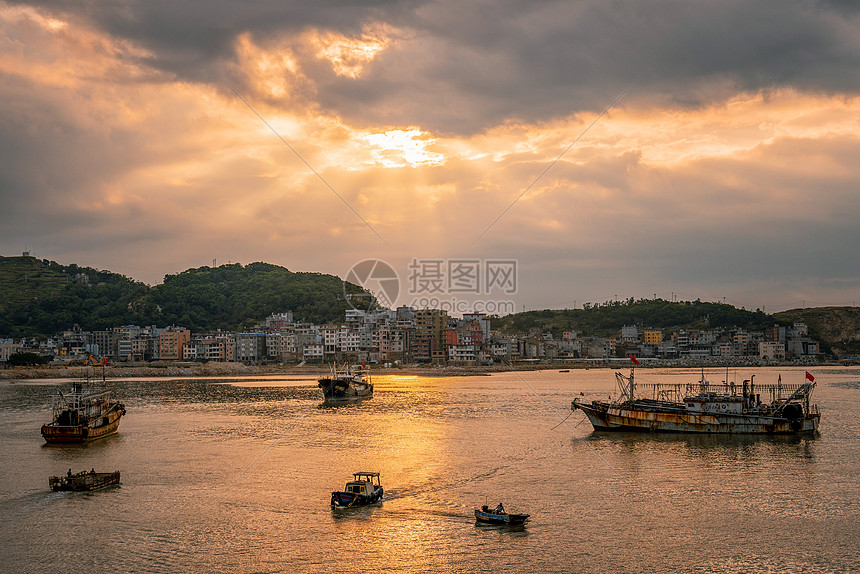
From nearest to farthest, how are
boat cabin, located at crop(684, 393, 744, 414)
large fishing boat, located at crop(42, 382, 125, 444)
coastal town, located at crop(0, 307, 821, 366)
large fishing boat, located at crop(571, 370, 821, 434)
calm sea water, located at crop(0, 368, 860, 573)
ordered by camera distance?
calm sea water, located at crop(0, 368, 860, 573) → large fishing boat, located at crop(42, 382, 125, 444) → large fishing boat, located at crop(571, 370, 821, 434) → boat cabin, located at crop(684, 393, 744, 414) → coastal town, located at crop(0, 307, 821, 366)

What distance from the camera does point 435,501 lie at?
27.2 metres

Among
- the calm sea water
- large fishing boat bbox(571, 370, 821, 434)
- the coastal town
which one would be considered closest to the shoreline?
the coastal town

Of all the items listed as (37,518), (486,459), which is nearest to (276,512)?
(37,518)

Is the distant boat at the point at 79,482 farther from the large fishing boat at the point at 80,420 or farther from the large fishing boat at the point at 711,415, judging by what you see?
the large fishing boat at the point at 711,415

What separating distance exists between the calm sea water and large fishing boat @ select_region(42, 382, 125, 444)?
1.46 m

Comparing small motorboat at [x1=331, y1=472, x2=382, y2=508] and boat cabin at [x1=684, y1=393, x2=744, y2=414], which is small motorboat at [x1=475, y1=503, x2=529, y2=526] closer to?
small motorboat at [x1=331, y1=472, x2=382, y2=508]

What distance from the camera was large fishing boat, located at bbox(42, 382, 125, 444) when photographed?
43.8m

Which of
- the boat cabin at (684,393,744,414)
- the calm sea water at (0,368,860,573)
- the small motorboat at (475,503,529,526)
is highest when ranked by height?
the boat cabin at (684,393,744,414)

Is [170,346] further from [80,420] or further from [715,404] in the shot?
[715,404]

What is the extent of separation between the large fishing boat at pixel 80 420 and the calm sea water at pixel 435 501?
57.5 inches

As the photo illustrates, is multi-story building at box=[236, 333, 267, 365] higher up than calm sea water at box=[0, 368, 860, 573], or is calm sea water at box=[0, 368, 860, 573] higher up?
multi-story building at box=[236, 333, 267, 365]

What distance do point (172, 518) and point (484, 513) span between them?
11.0 metres

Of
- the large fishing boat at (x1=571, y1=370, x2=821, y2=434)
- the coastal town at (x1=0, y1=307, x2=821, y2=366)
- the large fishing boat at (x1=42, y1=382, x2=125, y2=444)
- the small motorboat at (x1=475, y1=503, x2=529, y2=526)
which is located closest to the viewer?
the small motorboat at (x1=475, y1=503, x2=529, y2=526)

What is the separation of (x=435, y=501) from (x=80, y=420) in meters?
28.5
